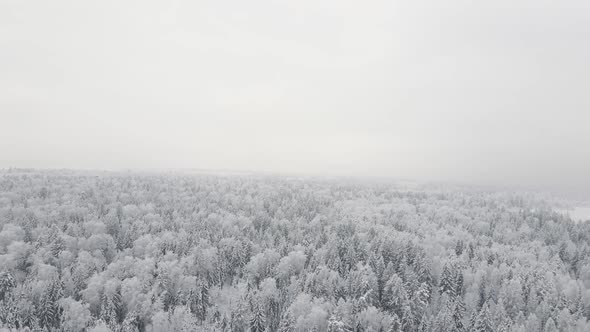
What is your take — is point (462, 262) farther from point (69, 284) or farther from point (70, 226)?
point (70, 226)

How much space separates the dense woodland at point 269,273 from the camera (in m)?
81.9

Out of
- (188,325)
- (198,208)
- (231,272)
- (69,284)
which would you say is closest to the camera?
(188,325)

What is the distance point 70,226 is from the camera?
125 metres

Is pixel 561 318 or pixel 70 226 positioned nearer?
pixel 561 318

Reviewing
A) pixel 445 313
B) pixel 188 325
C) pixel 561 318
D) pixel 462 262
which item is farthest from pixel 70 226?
pixel 561 318

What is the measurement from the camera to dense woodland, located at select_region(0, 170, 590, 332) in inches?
3223

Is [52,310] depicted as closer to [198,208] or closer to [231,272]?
[231,272]

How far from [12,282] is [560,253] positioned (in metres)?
184

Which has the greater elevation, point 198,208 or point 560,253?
point 198,208

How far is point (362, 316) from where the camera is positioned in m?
84.8

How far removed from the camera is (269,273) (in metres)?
109

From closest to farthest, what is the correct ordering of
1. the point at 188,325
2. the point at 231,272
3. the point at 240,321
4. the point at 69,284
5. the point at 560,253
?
1. the point at 188,325
2. the point at 240,321
3. the point at 69,284
4. the point at 231,272
5. the point at 560,253

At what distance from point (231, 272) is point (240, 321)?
33.1 metres

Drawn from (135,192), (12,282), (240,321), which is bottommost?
(240,321)
